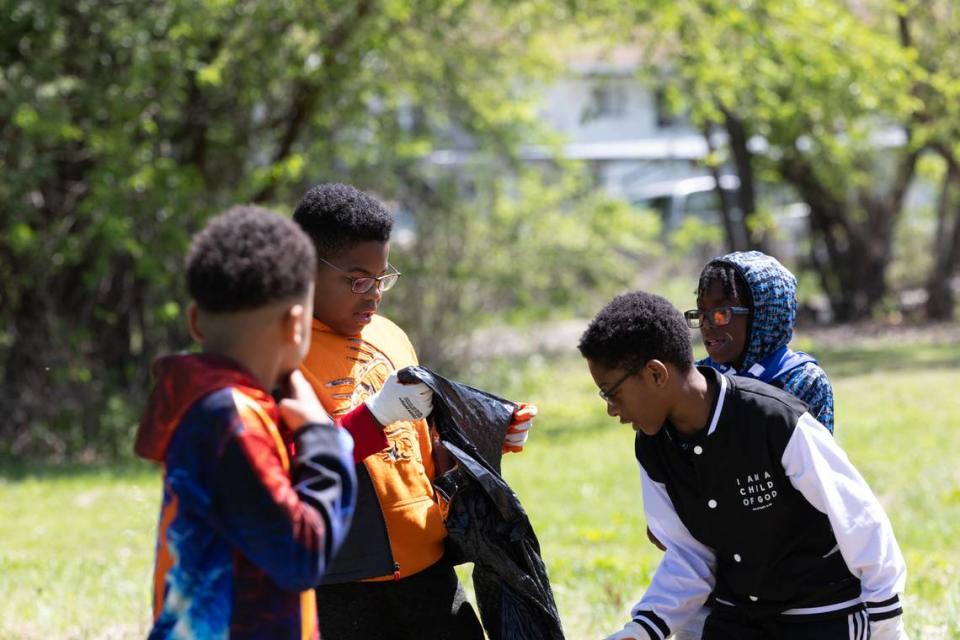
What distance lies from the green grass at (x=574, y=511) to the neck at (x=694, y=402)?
2.17 m

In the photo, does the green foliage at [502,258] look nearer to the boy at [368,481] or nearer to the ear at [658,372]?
the boy at [368,481]

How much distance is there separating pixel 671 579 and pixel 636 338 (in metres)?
0.79

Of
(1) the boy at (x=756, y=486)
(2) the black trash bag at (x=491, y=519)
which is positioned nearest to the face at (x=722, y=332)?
(1) the boy at (x=756, y=486)

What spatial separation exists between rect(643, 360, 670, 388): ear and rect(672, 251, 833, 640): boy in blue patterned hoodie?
49 cm

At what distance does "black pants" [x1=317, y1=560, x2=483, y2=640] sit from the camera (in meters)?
3.47

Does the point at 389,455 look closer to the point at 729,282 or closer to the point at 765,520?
the point at 765,520

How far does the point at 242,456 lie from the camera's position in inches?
94.3

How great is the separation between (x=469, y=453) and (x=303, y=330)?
1062 millimetres

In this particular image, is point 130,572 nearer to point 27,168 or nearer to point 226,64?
point 27,168

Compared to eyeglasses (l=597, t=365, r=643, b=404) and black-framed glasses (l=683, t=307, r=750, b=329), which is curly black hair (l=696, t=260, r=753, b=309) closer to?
black-framed glasses (l=683, t=307, r=750, b=329)

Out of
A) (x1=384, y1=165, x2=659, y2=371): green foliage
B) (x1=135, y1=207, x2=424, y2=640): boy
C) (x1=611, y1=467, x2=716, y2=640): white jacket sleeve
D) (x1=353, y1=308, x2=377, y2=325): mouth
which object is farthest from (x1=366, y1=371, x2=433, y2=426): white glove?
(x1=384, y1=165, x2=659, y2=371): green foliage

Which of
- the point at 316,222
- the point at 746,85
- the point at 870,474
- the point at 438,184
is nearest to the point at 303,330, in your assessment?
the point at 316,222

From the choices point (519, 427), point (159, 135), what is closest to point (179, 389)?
point (519, 427)

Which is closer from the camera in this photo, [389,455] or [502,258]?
[389,455]
